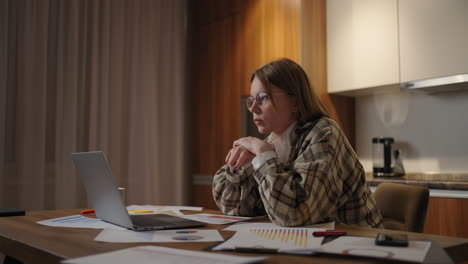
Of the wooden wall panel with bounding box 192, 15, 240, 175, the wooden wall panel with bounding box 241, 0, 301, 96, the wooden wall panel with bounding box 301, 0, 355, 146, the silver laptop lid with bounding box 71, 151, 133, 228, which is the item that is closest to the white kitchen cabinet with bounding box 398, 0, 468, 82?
the wooden wall panel with bounding box 301, 0, 355, 146

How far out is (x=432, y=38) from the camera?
268 cm

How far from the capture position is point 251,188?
60.7 inches

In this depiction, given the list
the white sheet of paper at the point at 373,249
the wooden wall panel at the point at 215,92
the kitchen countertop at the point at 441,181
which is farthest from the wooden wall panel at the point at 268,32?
the white sheet of paper at the point at 373,249

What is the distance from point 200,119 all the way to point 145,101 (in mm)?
537

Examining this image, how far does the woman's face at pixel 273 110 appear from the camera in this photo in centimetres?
154

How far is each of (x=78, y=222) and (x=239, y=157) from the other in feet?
Answer: 1.79

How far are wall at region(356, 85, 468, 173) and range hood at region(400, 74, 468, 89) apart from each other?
10.7 inches

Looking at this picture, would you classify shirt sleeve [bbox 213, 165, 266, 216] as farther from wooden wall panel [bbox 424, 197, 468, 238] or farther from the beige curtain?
the beige curtain

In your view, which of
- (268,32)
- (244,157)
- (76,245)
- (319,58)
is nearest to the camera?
(76,245)

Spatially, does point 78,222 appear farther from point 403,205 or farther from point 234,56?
point 234,56

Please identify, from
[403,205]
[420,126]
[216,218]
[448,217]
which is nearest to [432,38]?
[420,126]

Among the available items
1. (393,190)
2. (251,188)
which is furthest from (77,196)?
(393,190)

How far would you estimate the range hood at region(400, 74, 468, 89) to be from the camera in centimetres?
255

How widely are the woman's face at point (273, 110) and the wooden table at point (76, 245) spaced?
0.48 meters
